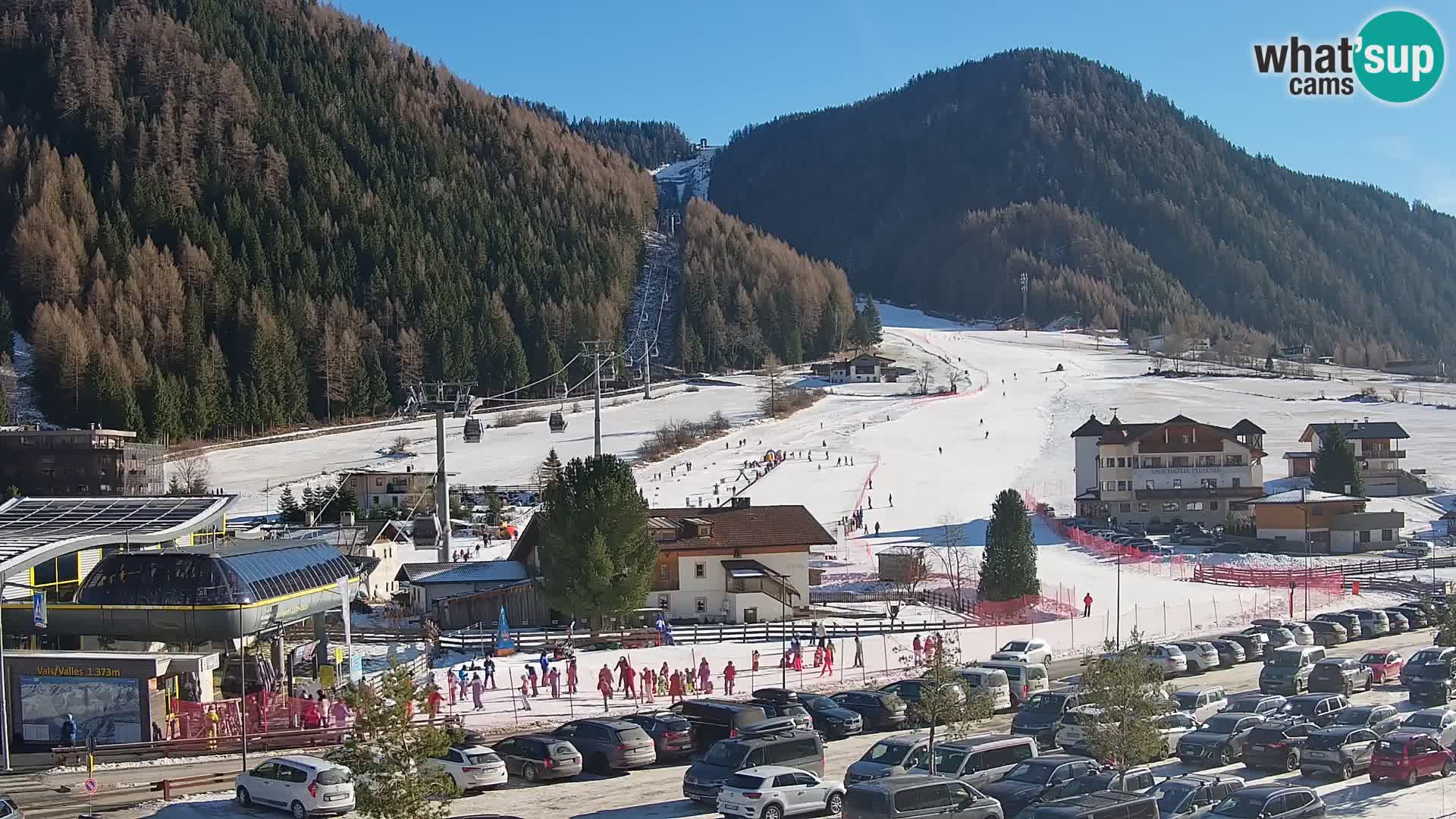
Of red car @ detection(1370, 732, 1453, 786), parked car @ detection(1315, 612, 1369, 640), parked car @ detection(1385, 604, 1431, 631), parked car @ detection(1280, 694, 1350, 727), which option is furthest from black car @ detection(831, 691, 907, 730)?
parked car @ detection(1385, 604, 1431, 631)

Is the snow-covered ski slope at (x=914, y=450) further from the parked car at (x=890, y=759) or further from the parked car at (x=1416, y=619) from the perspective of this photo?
the parked car at (x=890, y=759)


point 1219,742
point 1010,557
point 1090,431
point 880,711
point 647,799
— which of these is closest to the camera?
point 647,799

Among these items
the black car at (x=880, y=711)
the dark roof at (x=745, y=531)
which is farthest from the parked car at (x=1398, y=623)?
the black car at (x=880, y=711)

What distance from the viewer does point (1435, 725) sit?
23.5 meters

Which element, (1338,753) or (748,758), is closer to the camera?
(748,758)

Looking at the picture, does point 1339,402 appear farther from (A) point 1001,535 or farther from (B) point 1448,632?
(B) point 1448,632

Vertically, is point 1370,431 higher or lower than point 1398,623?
higher

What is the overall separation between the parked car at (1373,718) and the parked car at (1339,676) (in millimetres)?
5011

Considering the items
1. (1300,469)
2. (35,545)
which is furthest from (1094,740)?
(1300,469)

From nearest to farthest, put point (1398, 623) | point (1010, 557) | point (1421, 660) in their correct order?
point (1421, 660), point (1398, 623), point (1010, 557)

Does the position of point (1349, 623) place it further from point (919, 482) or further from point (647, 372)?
point (647, 372)

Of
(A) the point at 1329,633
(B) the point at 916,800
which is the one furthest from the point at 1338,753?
(A) the point at 1329,633

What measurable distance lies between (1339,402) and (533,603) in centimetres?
9512

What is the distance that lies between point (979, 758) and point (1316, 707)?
27.8 ft
